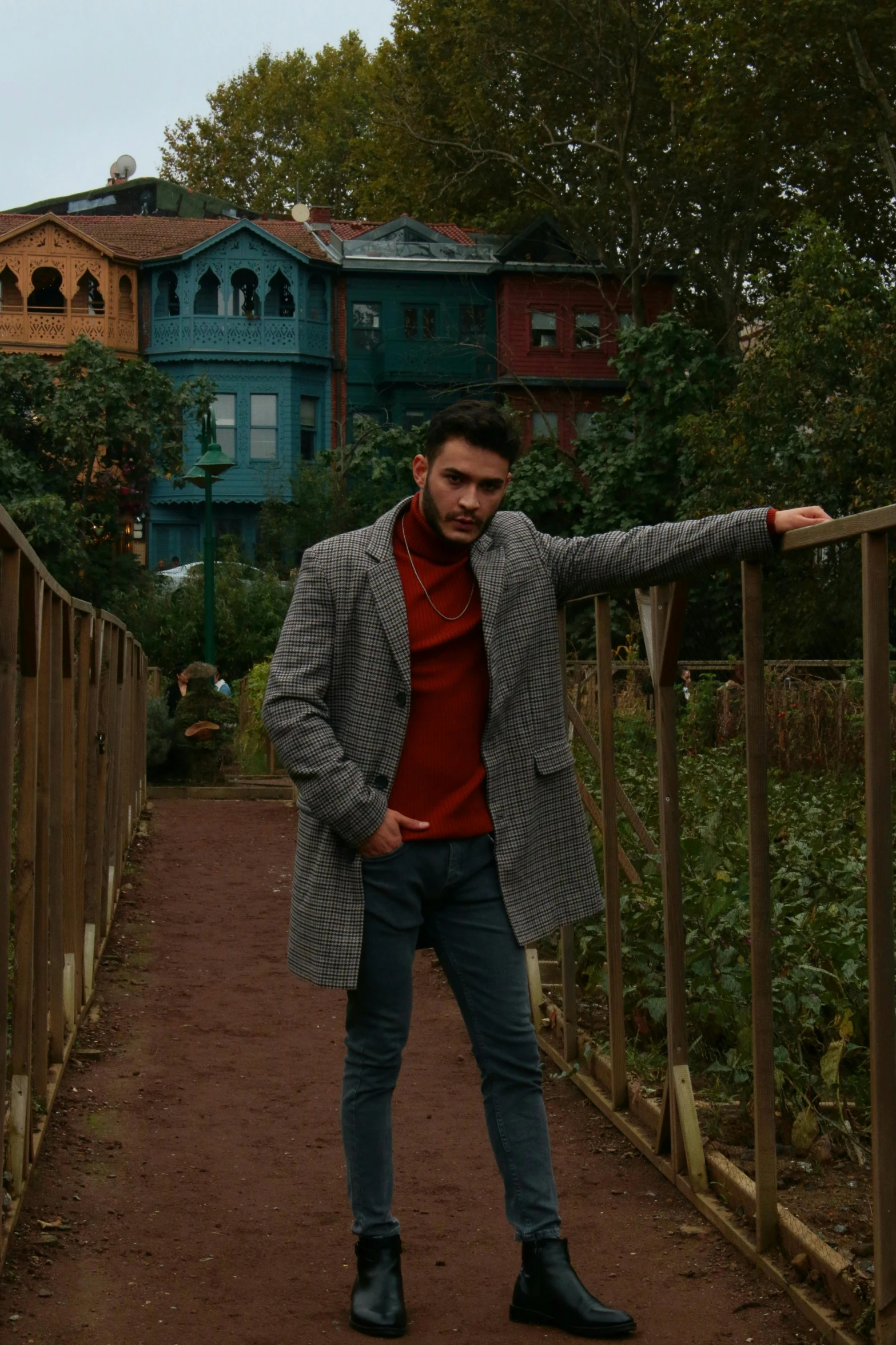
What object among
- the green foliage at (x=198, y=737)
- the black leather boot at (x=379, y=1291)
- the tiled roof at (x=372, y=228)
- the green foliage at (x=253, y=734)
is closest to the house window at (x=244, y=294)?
the tiled roof at (x=372, y=228)

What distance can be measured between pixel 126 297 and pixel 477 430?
4604 cm

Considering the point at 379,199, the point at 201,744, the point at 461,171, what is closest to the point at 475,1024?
the point at 201,744

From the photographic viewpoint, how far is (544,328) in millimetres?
46594

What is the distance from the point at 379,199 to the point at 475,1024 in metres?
48.6

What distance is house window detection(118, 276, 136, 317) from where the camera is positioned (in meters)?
47.5

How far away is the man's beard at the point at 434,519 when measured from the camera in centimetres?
371

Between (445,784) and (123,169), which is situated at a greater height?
(123,169)

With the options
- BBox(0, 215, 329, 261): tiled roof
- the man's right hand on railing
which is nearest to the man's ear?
the man's right hand on railing

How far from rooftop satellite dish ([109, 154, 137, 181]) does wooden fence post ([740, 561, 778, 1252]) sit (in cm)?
6185

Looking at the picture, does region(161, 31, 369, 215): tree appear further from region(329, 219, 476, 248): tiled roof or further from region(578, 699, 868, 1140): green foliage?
region(578, 699, 868, 1140): green foliage

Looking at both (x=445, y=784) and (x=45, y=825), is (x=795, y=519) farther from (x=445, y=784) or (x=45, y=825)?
(x=45, y=825)

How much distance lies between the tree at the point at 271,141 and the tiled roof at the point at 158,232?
940 centimetres

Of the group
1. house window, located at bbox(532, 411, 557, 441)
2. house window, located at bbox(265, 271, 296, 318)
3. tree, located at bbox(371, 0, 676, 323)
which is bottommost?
house window, located at bbox(532, 411, 557, 441)

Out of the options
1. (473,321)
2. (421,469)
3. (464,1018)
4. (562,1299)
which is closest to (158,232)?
(473,321)
